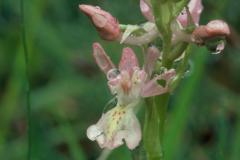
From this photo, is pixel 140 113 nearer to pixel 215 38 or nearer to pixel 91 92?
pixel 91 92

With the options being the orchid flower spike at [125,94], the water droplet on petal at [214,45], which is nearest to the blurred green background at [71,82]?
the orchid flower spike at [125,94]

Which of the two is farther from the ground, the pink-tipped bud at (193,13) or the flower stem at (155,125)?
the pink-tipped bud at (193,13)

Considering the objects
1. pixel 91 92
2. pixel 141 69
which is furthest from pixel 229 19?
pixel 141 69

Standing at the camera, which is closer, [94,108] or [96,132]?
[96,132]

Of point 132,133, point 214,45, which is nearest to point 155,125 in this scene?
point 132,133

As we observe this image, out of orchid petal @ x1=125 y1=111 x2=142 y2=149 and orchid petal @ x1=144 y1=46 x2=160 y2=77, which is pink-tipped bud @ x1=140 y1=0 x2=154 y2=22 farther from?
orchid petal @ x1=125 y1=111 x2=142 y2=149

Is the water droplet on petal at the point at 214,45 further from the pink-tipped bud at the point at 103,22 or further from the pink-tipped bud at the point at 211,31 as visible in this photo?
the pink-tipped bud at the point at 103,22

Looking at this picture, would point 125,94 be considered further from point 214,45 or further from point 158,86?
point 214,45
